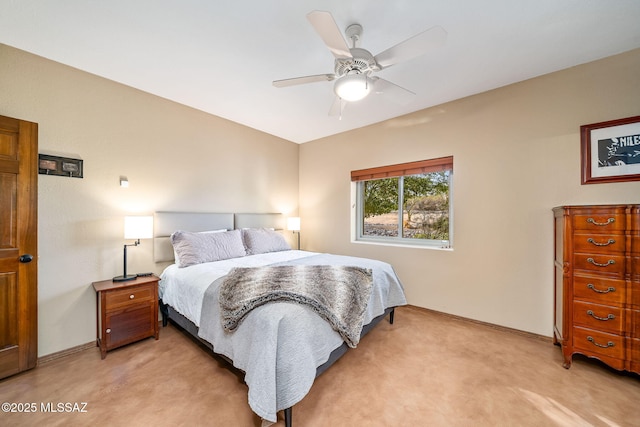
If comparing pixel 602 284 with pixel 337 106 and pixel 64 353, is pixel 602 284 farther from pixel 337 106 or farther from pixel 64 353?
pixel 64 353

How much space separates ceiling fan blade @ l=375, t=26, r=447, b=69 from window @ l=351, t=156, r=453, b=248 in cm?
182

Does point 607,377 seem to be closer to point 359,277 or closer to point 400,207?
point 359,277

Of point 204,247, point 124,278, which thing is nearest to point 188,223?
point 204,247

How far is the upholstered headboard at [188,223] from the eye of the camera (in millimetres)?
2832

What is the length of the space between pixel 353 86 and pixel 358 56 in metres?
0.19

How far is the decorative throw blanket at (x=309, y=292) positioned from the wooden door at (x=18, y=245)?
1648 millimetres

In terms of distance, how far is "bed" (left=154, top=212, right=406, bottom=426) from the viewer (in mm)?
1336

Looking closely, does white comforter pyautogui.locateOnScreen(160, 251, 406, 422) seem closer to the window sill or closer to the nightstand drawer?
the nightstand drawer

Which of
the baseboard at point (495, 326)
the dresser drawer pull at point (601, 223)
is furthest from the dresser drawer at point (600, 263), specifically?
the baseboard at point (495, 326)

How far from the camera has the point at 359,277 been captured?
218 centimetres

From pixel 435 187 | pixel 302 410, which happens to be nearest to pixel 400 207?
pixel 435 187

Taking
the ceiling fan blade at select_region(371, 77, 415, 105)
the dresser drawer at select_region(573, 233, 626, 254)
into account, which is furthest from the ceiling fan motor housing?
the dresser drawer at select_region(573, 233, 626, 254)

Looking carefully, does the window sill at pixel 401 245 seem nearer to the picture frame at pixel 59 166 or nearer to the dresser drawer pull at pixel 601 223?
the dresser drawer pull at pixel 601 223

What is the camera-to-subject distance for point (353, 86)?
5.70 feet
